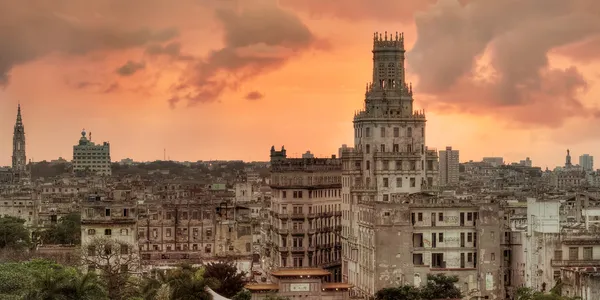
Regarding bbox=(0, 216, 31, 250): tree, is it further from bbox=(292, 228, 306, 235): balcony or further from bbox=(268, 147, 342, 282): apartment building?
bbox=(292, 228, 306, 235): balcony

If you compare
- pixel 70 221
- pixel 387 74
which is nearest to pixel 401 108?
pixel 387 74

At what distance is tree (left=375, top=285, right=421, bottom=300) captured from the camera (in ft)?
314

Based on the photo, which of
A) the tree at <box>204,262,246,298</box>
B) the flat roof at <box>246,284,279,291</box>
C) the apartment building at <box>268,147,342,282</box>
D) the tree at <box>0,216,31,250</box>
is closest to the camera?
the flat roof at <box>246,284,279,291</box>

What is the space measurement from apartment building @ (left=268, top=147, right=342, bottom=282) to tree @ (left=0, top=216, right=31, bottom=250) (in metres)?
30.1

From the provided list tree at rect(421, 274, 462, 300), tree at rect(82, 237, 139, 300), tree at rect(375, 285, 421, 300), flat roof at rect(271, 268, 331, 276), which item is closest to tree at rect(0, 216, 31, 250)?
tree at rect(82, 237, 139, 300)

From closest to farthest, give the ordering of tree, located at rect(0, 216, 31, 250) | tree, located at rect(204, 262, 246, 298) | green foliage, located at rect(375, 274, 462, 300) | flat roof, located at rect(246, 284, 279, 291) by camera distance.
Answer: green foliage, located at rect(375, 274, 462, 300)
flat roof, located at rect(246, 284, 279, 291)
tree, located at rect(204, 262, 246, 298)
tree, located at rect(0, 216, 31, 250)

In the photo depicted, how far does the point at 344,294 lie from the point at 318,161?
2797cm

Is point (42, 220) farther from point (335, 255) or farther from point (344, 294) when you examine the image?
point (344, 294)

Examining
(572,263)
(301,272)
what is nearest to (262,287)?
(301,272)

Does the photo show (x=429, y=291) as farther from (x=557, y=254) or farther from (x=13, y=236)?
(x=13, y=236)

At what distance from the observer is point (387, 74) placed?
117 m

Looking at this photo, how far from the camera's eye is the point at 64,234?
147000 millimetres

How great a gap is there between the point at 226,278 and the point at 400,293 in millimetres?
14369

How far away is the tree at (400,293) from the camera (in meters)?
95.6
